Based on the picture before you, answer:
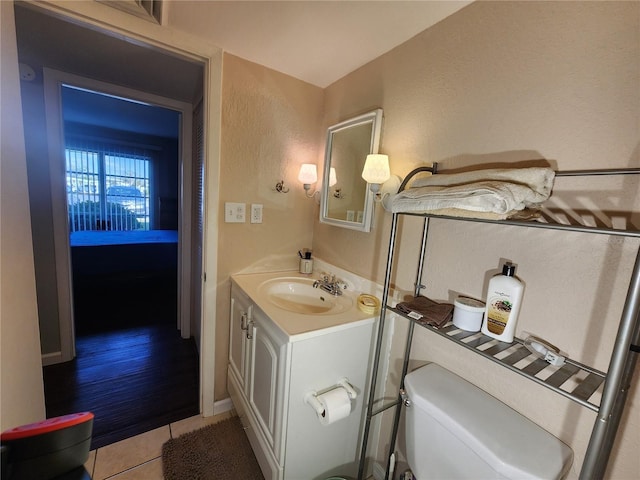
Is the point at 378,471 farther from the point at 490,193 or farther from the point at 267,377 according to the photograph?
the point at 490,193

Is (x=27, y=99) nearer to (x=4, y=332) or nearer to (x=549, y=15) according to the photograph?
(x=4, y=332)

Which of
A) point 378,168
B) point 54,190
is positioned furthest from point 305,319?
point 54,190

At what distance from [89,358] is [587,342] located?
9.96 feet

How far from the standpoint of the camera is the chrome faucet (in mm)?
1481

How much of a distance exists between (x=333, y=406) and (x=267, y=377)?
333 mm

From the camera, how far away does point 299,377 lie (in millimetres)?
1049

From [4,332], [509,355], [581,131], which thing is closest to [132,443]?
[4,332]

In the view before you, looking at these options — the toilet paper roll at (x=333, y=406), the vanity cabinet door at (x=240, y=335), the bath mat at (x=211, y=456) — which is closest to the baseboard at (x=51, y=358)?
the bath mat at (x=211, y=456)

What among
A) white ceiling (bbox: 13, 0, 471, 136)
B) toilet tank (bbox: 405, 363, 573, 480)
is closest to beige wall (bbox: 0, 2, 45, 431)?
white ceiling (bbox: 13, 0, 471, 136)

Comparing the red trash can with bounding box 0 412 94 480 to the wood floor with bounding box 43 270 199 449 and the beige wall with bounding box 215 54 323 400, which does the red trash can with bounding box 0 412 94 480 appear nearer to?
the beige wall with bounding box 215 54 323 400

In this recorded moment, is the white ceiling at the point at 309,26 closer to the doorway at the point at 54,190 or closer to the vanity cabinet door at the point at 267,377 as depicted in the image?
the doorway at the point at 54,190

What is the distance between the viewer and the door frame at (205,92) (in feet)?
3.75

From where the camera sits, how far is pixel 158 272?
3973 millimetres

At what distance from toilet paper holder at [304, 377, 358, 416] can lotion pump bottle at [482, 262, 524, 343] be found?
0.60 meters
